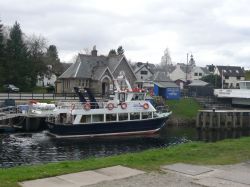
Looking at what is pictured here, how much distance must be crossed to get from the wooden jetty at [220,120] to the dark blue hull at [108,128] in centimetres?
956

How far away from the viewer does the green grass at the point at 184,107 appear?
57.2m

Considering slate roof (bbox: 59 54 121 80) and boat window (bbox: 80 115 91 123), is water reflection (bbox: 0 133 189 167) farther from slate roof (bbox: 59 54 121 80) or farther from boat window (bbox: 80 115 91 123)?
slate roof (bbox: 59 54 121 80)

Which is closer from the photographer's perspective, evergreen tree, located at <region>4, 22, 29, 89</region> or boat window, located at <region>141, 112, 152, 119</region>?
boat window, located at <region>141, 112, 152, 119</region>

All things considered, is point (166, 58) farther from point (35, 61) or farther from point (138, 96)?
point (138, 96)

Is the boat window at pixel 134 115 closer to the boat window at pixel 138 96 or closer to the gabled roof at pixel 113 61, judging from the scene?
the boat window at pixel 138 96

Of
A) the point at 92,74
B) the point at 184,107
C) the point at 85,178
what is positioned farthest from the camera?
the point at 92,74

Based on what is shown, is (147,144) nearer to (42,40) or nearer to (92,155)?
(92,155)

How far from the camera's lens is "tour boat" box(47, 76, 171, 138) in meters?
40.7

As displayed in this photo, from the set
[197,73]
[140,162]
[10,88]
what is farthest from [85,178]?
[197,73]

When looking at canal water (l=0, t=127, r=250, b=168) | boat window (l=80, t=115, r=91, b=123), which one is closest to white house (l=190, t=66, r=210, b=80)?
canal water (l=0, t=127, r=250, b=168)

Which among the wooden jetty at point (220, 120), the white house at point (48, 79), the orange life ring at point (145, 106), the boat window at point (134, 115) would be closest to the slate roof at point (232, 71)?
the white house at point (48, 79)

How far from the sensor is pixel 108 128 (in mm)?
41844

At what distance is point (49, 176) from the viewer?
12.2m

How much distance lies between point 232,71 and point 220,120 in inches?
2865
